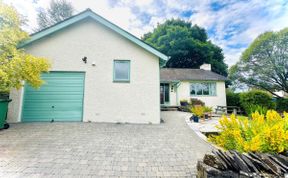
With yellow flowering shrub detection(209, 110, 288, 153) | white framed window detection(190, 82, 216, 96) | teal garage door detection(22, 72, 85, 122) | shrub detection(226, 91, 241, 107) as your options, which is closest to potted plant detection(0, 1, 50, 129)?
teal garage door detection(22, 72, 85, 122)

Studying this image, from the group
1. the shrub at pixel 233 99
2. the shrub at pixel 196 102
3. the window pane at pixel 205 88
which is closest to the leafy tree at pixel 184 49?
the window pane at pixel 205 88

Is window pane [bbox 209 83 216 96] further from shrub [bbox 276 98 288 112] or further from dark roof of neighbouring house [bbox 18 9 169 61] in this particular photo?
dark roof of neighbouring house [bbox 18 9 169 61]

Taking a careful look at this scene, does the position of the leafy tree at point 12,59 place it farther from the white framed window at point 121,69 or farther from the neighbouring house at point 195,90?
the neighbouring house at point 195,90

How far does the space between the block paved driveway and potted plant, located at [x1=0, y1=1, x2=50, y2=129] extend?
2007 mm

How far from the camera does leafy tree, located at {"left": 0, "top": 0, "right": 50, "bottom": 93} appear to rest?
17.1 feet

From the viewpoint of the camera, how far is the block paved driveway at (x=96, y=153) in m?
2.88

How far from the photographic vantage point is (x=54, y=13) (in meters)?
27.1

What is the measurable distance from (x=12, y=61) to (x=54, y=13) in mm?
29303

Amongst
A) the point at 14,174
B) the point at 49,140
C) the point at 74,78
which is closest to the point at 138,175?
the point at 14,174

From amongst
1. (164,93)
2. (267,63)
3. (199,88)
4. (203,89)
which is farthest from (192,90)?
(267,63)

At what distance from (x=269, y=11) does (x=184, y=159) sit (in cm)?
1474

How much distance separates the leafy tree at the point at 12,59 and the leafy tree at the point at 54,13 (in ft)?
87.1

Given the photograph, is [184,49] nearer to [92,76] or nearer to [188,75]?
[188,75]

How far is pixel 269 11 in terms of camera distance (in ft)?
36.3
